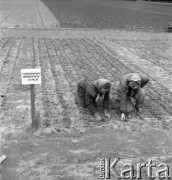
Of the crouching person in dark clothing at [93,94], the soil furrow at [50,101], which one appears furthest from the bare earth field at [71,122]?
the crouching person in dark clothing at [93,94]

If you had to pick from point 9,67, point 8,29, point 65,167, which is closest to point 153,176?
point 65,167

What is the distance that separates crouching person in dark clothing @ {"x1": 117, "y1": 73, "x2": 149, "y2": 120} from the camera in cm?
526

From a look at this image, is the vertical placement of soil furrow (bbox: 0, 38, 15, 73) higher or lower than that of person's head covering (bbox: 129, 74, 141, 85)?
lower

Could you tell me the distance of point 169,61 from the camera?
33.9 feet

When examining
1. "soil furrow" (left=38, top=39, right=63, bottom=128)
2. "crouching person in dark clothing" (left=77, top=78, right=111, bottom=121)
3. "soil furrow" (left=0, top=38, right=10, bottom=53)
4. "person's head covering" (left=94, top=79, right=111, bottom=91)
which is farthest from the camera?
"soil furrow" (left=0, top=38, right=10, bottom=53)

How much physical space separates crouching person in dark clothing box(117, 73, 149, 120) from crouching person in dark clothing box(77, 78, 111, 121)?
0.95 ft

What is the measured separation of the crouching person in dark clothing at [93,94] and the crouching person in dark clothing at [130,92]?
29 cm

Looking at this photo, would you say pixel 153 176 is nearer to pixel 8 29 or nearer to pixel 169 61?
pixel 169 61

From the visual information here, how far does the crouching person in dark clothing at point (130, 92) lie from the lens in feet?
17.3

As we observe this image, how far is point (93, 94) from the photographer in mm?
5426

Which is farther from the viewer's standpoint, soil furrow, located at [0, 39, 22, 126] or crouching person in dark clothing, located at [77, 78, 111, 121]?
soil furrow, located at [0, 39, 22, 126]

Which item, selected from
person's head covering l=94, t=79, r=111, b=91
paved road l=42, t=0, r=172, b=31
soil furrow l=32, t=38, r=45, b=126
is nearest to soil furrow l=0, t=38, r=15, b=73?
soil furrow l=32, t=38, r=45, b=126

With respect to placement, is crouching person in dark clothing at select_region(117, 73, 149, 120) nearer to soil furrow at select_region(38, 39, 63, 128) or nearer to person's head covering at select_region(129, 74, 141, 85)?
person's head covering at select_region(129, 74, 141, 85)

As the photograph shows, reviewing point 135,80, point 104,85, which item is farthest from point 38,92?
point 135,80
